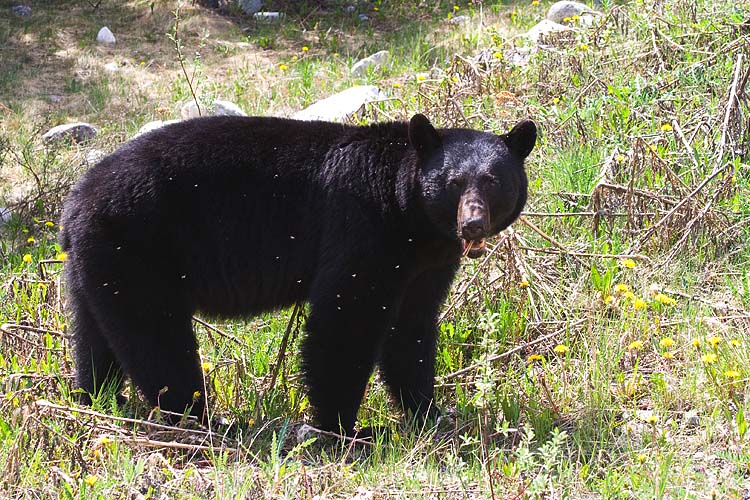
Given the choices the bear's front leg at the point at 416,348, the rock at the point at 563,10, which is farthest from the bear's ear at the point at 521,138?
the rock at the point at 563,10

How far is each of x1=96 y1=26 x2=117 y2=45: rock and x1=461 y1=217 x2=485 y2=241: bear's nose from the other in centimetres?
801

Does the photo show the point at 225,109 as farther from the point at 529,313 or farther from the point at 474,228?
the point at 474,228

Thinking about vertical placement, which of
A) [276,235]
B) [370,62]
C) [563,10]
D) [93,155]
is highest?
[563,10]

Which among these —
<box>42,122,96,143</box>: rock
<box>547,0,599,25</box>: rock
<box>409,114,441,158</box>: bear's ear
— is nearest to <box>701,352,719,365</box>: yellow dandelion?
<box>409,114,441,158</box>: bear's ear

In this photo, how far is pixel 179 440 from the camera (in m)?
4.52

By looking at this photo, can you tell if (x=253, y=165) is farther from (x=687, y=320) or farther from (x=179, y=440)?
(x=687, y=320)

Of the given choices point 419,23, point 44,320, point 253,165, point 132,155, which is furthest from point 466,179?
Answer: point 419,23

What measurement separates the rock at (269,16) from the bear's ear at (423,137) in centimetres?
788

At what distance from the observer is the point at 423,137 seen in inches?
184

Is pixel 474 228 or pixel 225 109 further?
pixel 225 109

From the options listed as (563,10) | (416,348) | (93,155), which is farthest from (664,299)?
(563,10)

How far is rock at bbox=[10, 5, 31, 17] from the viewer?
38.9 feet

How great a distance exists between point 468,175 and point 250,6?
8587 mm

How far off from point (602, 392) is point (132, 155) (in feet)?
8.47
